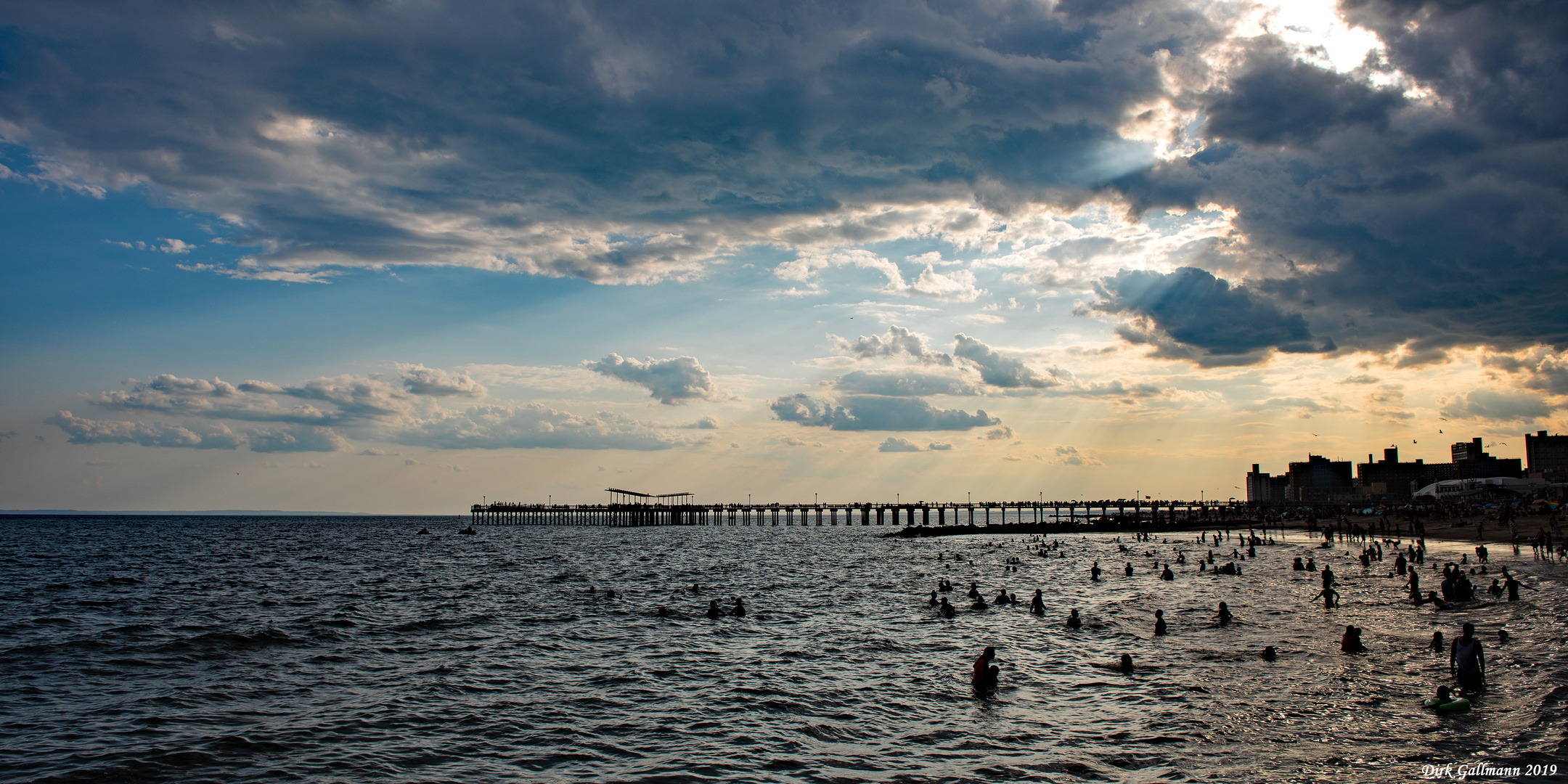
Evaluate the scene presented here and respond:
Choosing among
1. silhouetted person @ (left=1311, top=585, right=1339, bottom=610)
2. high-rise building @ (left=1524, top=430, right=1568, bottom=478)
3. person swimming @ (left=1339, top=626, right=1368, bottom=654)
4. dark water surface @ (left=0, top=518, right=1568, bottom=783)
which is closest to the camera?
dark water surface @ (left=0, top=518, right=1568, bottom=783)

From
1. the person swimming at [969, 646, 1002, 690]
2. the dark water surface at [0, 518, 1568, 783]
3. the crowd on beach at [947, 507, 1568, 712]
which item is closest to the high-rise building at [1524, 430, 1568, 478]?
the crowd on beach at [947, 507, 1568, 712]

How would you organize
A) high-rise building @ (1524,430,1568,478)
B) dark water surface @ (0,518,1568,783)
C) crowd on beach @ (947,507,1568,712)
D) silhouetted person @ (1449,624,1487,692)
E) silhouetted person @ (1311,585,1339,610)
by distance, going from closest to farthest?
dark water surface @ (0,518,1568,783) < silhouetted person @ (1449,624,1487,692) < crowd on beach @ (947,507,1568,712) < silhouetted person @ (1311,585,1339,610) < high-rise building @ (1524,430,1568,478)

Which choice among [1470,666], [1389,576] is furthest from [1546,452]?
[1470,666]

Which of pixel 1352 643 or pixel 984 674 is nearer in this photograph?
pixel 984 674

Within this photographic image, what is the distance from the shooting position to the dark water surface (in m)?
14.4

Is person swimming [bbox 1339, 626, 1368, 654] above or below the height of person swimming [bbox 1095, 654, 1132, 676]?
above

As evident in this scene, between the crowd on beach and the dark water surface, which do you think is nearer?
the dark water surface

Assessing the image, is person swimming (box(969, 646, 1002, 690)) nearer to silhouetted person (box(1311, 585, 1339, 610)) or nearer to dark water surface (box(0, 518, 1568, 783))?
dark water surface (box(0, 518, 1568, 783))

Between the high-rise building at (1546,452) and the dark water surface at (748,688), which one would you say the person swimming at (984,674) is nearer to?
the dark water surface at (748,688)

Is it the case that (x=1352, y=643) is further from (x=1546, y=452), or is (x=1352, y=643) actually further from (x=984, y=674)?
(x=1546, y=452)

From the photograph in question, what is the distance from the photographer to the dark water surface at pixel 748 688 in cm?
1437

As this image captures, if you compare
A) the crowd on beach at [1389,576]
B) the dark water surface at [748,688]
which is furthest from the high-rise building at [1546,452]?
the dark water surface at [748,688]

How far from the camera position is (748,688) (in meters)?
20.2

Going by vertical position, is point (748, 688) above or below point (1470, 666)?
below
